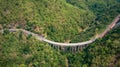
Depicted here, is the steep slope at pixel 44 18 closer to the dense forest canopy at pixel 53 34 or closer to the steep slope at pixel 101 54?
the dense forest canopy at pixel 53 34

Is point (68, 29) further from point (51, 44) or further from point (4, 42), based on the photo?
point (4, 42)

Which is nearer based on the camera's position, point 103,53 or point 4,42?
point 103,53

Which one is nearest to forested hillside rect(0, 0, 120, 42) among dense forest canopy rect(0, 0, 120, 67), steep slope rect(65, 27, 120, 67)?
dense forest canopy rect(0, 0, 120, 67)

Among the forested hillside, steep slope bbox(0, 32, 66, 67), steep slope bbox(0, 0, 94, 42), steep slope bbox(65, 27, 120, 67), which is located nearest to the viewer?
steep slope bbox(65, 27, 120, 67)

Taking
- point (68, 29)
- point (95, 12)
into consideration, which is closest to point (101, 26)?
point (68, 29)

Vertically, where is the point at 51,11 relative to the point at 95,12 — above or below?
above

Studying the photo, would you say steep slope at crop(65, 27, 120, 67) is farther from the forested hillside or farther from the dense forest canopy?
the forested hillside

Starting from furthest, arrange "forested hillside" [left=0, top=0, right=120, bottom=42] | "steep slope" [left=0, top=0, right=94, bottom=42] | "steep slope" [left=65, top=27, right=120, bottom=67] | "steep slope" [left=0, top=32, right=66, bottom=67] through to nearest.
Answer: "forested hillside" [left=0, top=0, right=120, bottom=42], "steep slope" [left=0, top=0, right=94, bottom=42], "steep slope" [left=0, top=32, right=66, bottom=67], "steep slope" [left=65, top=27, right=120, bottom=67]

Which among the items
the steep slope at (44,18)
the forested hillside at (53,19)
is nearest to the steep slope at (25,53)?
the steep slope at (44,18)
